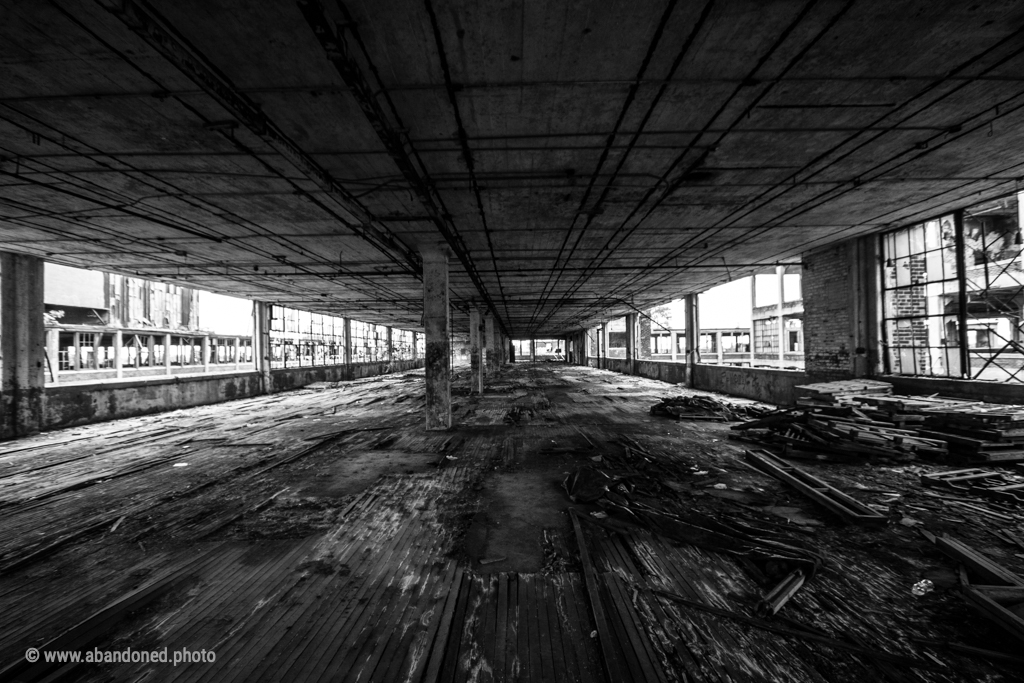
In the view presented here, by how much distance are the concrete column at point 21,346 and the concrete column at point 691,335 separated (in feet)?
77.4

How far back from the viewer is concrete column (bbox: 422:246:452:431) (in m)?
10.8

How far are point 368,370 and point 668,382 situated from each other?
21926mm

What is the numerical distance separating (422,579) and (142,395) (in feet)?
52.5

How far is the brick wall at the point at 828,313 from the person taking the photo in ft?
37.7

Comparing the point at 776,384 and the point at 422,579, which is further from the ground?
the point at 776,384

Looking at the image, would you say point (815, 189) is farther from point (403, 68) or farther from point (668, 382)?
point (668, 382)

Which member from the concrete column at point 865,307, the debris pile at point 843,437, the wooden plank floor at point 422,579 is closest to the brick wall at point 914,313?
the concrete column at point 865,307

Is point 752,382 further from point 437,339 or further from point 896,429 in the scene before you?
point 437,339

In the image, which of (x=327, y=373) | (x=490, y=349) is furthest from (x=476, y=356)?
(x=490, y=349)

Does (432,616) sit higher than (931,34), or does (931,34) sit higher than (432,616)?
(931,34)

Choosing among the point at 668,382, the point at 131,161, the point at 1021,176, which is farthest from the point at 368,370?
the point at 1021,176

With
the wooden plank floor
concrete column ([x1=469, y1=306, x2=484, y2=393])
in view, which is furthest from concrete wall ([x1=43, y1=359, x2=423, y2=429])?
concrete column ([x1=469, y1=306, x2=484, y2=393])

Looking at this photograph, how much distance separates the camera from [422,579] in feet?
11.7

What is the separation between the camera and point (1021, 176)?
293 inches
